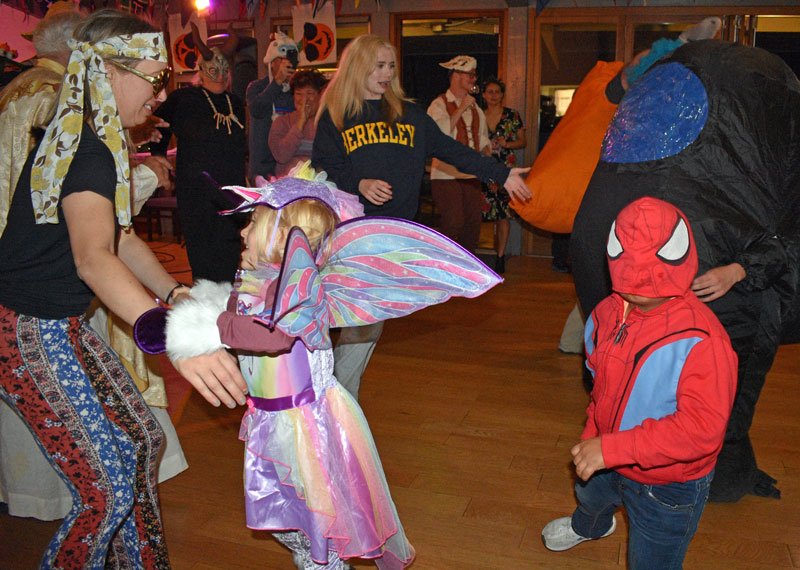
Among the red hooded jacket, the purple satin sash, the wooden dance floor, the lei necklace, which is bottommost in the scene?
the wooden dance floor

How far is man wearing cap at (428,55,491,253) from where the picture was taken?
19.5 feet

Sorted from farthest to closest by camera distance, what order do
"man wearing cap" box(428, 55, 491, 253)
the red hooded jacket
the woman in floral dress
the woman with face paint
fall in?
the woman in floral dress, "man wearing cap" box(428, 55, 491, 253), the woman with face paint, the red hooded jacket

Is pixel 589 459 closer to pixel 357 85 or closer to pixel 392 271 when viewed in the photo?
pixel 392 271

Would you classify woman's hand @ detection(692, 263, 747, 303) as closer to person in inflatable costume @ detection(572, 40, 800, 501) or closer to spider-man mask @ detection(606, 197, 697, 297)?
person in inflatable costume @ detection(572, 40, 800, 501)

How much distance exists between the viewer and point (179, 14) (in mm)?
7809

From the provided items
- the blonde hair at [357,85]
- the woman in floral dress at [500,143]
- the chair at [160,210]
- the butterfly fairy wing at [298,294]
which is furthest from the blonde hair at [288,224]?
the chair at [160,210]

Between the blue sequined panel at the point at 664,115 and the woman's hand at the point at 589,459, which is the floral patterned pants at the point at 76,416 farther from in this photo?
the blue sequined panel at the point at 664,115

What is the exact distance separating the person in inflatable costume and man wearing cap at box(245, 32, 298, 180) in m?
2.78

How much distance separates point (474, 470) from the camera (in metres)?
2.81

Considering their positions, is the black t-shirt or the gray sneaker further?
the gray sneaker

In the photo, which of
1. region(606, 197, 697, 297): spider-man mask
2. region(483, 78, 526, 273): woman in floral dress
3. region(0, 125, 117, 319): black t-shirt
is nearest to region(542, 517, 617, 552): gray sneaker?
region(606, 197, 697, 297): spider-man mask

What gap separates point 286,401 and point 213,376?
1.19 ft

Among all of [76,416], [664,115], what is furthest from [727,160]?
[76,416]

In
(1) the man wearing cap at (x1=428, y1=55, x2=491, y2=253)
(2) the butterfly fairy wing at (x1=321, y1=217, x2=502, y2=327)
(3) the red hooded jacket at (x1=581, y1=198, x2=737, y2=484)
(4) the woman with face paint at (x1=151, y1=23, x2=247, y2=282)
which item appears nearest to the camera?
(3) the red hooded jacket at (x1=581, y1=198, x2=737, y2=484)
